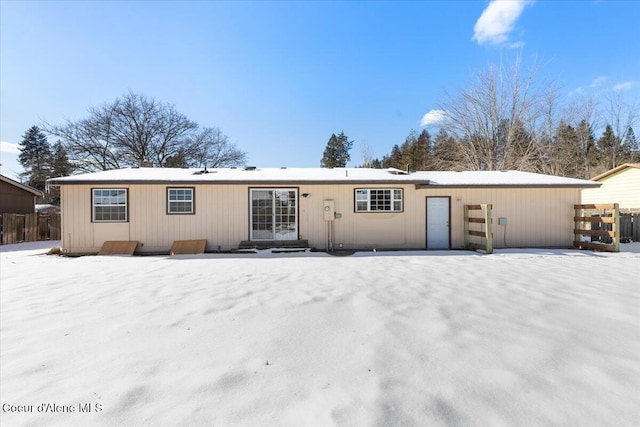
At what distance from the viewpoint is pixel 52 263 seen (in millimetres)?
7723

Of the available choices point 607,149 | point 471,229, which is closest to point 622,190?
point 471,229

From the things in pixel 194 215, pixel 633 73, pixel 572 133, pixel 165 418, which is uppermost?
pixel 633 73

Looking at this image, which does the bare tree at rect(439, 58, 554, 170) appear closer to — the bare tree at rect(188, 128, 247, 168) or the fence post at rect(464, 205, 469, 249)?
the fence post at rect(464, 205, 469, 249)

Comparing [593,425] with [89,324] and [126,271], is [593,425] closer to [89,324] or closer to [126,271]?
[89,324]

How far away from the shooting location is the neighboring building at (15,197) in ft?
49.9

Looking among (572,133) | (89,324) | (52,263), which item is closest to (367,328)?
(89,324)

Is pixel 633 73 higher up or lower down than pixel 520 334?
higher up

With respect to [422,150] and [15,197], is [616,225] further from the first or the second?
[422,150]

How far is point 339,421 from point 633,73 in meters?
27.7

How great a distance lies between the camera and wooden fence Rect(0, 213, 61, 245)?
41.8ft

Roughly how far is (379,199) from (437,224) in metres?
2.22

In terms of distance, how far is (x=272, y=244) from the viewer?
9609mm

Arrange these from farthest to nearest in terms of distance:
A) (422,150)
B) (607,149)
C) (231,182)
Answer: (422,150) < (607,149) < (231,182)

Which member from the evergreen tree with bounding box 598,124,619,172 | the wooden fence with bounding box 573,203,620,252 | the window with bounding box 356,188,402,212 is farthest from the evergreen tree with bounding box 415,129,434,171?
the window with bounding box 356,188,402,212
